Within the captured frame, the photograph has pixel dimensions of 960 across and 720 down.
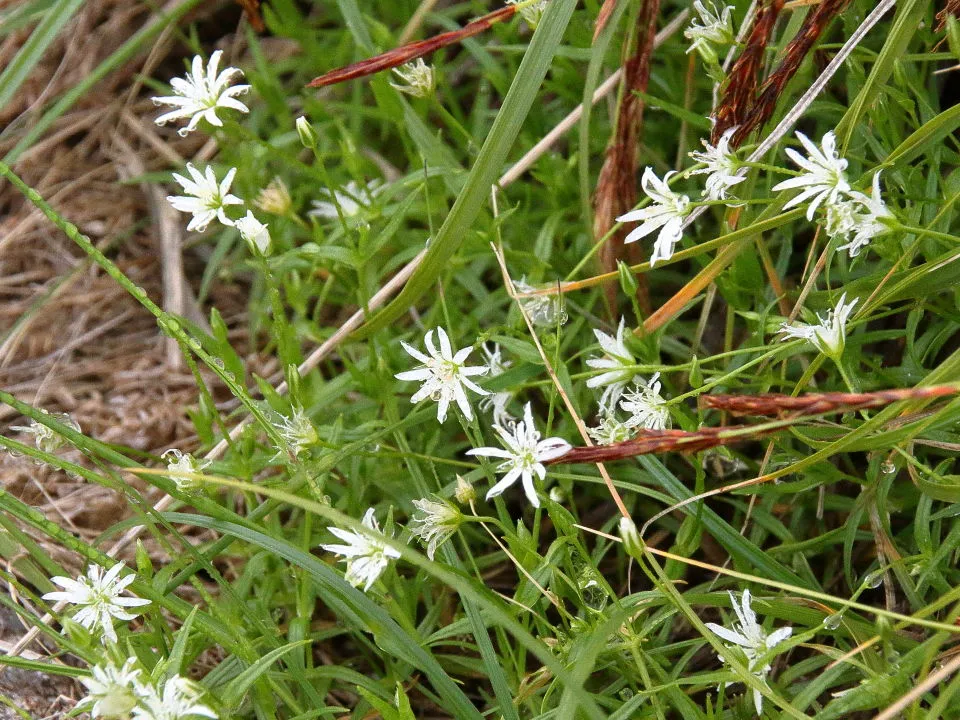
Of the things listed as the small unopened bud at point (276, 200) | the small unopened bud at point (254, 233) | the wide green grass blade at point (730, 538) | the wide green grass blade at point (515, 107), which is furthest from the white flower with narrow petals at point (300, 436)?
the small unopened bud at point (276, 200)

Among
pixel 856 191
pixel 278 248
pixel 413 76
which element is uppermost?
pixel 413 76

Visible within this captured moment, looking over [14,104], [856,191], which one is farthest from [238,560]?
[14,104]

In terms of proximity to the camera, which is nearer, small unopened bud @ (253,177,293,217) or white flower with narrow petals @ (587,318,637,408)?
white flower with narrow petals @ (587,318,637,408)

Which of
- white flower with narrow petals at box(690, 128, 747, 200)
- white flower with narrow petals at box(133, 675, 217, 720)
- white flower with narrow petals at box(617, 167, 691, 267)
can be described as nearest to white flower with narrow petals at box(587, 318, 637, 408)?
white flower with narrow petals at box(617, 167, 691, 267)

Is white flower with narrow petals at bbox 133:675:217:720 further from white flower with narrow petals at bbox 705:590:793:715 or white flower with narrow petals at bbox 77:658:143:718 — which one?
white flower with narrow petals at bbox 705:590:793:715

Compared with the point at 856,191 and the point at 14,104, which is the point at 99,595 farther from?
the point at 14,104
